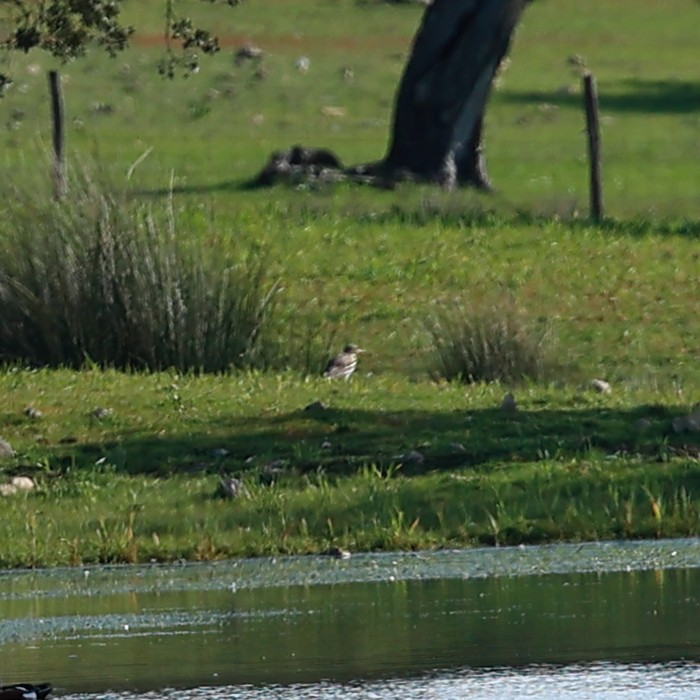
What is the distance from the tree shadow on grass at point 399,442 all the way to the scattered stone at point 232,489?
684 mm

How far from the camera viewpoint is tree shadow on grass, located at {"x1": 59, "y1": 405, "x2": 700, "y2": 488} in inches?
565

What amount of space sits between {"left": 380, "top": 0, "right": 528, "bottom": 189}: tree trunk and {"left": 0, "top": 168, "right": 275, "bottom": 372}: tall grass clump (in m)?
10.4

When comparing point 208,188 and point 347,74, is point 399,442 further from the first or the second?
point 347,74

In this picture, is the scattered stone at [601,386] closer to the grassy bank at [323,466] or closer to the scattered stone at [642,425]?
the grassy bank at [323,466]

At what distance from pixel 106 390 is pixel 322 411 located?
1964 millimetres

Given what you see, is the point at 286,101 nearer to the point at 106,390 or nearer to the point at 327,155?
the point at 327,155

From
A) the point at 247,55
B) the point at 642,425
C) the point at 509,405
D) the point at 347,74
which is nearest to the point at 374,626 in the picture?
the point at 642,425

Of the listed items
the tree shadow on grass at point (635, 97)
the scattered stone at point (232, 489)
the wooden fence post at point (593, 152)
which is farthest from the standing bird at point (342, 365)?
the tree shadow on grass at point (635, 97)

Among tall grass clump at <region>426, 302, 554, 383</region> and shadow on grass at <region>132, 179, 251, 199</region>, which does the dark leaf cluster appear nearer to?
tall grass clump at <region>426, 302, 554, 383</region>

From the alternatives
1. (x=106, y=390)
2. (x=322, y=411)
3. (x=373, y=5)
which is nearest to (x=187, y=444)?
(x=322, y=411)

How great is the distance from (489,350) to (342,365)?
4.37ft

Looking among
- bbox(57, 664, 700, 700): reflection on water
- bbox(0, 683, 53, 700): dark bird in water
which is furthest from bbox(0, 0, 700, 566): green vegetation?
bbox(0, 683, 53, 700): dark bird in water

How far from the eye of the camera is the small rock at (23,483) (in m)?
13.8

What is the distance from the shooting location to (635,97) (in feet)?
157
